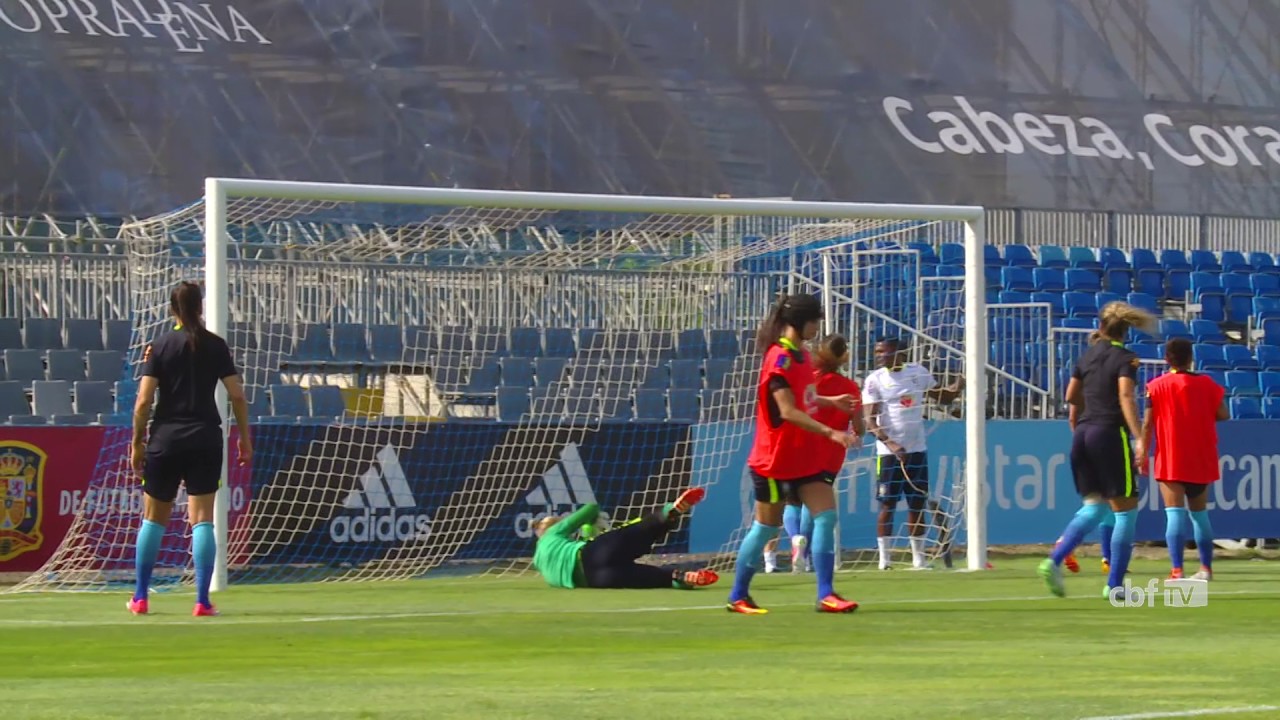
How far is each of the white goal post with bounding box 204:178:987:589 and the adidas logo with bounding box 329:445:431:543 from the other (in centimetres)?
154

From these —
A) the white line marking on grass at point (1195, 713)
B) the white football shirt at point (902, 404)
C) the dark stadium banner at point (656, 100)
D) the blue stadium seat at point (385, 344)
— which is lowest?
the white line marking on grass at point (1195, 713)

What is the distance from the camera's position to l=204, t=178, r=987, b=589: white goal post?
13484 millimetres

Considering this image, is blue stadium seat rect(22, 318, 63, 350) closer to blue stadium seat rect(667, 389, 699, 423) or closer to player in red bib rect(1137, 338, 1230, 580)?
blue stadium seat rect(667, 389, 699, 423)

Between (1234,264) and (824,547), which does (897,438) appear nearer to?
(824,547)

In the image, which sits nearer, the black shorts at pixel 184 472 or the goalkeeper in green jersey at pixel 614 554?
the black shorts at pixel 184 472

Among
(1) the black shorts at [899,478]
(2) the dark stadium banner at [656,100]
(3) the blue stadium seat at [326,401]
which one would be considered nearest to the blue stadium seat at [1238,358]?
(2) the dark stadium banner at [656,100]

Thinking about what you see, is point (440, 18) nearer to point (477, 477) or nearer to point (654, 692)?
point (477, 477)

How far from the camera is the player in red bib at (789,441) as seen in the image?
10156 mm

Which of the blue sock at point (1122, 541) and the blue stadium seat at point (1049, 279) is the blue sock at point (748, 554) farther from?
the blue stadium seat at point (1049, 279)

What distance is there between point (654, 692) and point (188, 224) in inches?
502

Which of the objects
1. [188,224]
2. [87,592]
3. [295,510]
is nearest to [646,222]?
[188,224]

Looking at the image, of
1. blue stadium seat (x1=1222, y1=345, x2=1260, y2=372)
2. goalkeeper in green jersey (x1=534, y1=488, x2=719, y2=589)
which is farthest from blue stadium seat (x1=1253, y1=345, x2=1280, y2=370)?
goalkeeper in green jersey (x1=534, y1=488, x2=719, y2=589)

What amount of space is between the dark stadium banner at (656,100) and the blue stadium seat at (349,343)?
24.6 feet

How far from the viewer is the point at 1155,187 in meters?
34.6
